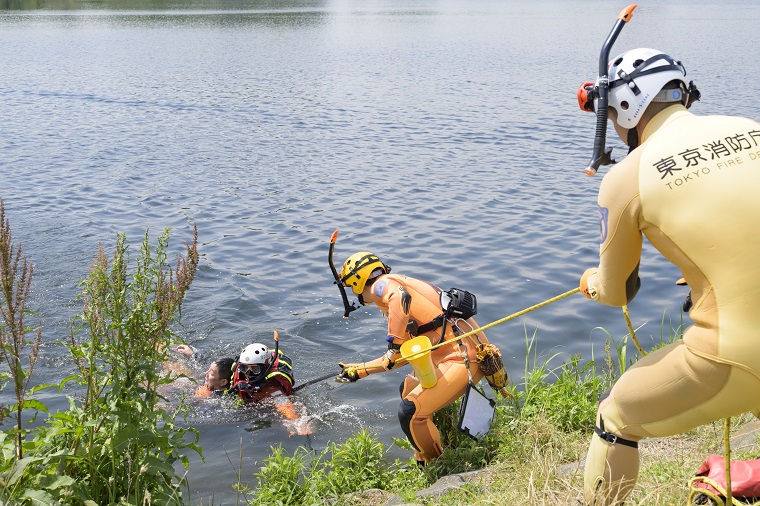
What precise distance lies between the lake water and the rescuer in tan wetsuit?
4123 millimetres

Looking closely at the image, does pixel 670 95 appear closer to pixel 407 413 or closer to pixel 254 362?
pixel 407 413

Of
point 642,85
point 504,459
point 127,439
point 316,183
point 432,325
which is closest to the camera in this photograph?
point 642,85

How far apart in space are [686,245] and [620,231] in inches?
10.6

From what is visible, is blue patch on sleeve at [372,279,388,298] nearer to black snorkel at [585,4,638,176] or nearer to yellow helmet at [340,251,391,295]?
yellow helmet at [340,251,391,295]

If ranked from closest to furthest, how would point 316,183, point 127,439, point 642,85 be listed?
1. point 642,85
2. point 127,439
3. point 316,183

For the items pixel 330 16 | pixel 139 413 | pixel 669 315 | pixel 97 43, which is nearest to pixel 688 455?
pixel 139 413

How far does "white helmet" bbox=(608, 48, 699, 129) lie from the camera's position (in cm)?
352

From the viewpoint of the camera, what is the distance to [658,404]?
10.8ft

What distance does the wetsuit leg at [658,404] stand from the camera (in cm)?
313

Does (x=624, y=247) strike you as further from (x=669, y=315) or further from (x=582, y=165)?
(x=582, y=165)

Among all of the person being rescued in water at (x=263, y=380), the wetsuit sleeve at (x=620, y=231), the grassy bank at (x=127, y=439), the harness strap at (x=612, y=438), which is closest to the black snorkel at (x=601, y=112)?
the wetsuit sleeve at (x=620, y=231)

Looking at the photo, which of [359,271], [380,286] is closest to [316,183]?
[359,271]

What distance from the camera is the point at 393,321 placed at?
639 cm

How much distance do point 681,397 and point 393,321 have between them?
3.37 metres
